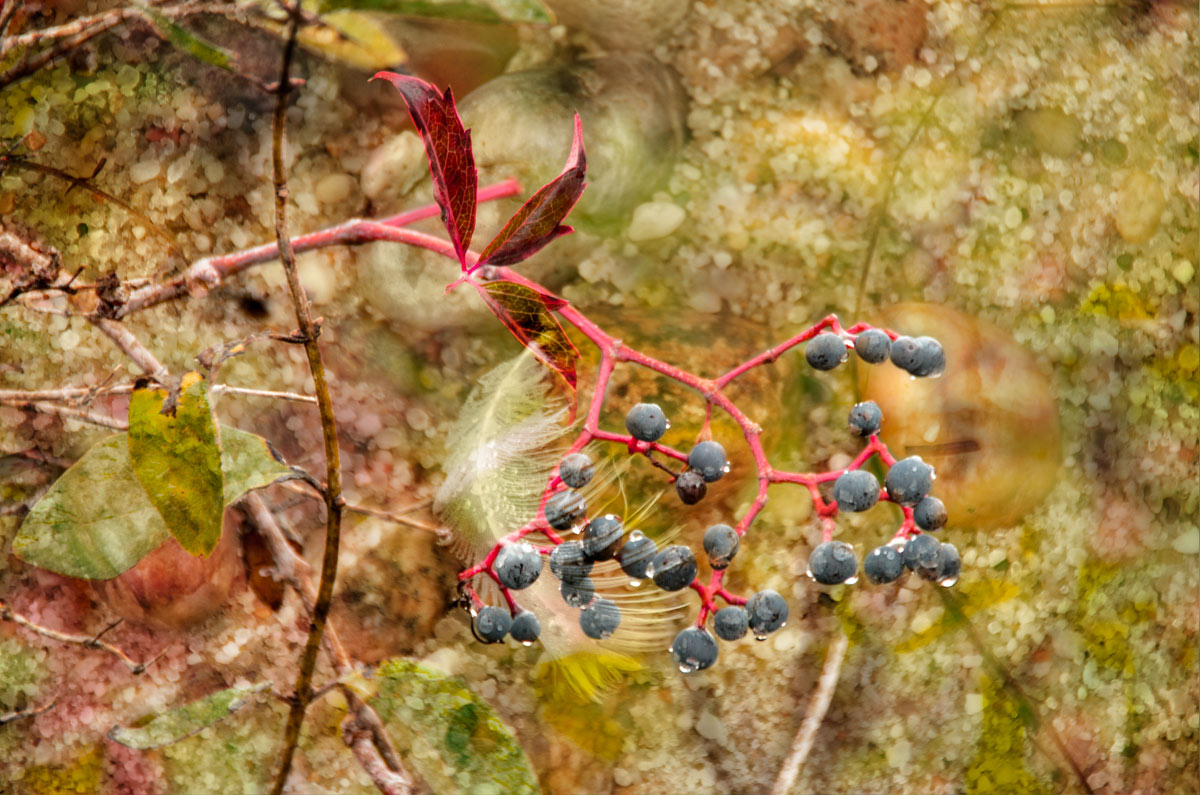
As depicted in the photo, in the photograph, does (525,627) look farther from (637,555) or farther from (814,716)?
(814,716)

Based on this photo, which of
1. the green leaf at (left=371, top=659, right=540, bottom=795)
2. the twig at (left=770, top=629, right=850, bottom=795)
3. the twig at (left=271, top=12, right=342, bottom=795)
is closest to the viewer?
the twig at (left=271, top=12, right=342, bottom=795)

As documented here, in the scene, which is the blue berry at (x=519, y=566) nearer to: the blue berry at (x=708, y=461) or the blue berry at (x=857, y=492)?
the blue berry at (x=708, y=461)

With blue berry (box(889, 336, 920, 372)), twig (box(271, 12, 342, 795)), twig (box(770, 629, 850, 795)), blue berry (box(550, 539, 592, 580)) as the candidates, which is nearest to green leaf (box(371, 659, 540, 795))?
twig (box(271, 12, 342, 795))

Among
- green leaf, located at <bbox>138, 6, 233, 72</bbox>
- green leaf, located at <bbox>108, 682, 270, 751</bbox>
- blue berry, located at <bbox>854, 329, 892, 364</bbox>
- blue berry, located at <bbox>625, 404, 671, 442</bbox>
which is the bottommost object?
green leaf, located at <bbox>108, 682, 270, 751</bbox>

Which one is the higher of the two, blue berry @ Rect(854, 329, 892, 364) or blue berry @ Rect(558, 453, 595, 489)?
blue berry @ Rect(854, 329, 892, 364)

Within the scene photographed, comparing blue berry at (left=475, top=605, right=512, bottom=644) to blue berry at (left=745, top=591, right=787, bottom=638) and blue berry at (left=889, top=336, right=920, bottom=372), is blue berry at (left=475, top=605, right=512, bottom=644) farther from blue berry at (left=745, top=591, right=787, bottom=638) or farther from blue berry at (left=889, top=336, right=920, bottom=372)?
blue berry at (left=889, top=336, right=920, bottom=372)

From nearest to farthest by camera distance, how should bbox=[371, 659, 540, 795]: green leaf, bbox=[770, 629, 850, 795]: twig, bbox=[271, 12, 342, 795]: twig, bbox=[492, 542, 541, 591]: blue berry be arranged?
bbox=[271, 12, 342, 795]: twig < bbox=[492, 542, 541, 591]: blue berry < bbox=[371, 659, 540, 795]: green leaf < bbox=[770, 629, 850, 795]: twig
